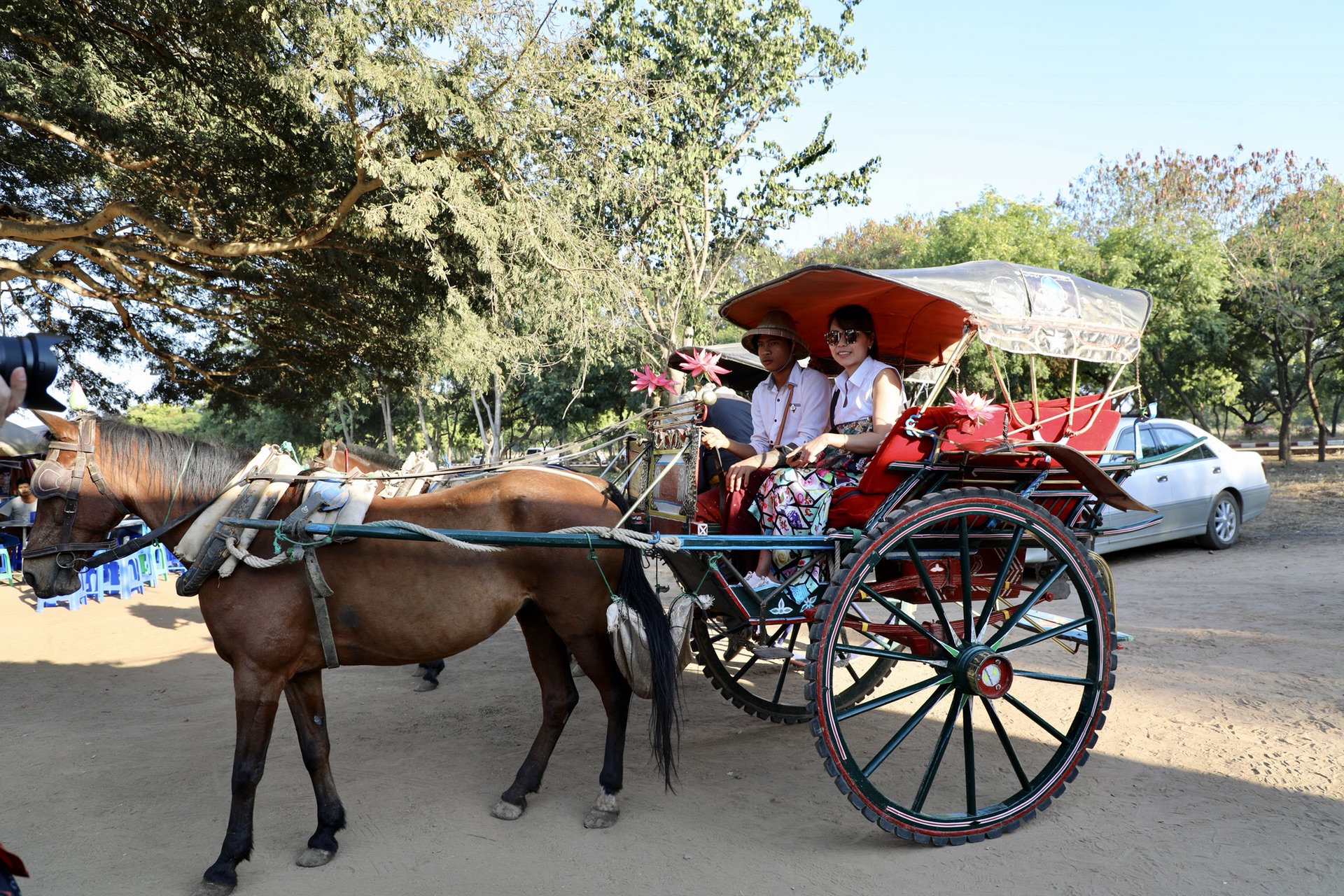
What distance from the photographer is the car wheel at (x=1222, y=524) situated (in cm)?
988

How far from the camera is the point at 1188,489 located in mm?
→ 9516

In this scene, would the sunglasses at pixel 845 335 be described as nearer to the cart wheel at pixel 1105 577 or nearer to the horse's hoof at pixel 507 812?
the cart wheel at pixel 1105 577

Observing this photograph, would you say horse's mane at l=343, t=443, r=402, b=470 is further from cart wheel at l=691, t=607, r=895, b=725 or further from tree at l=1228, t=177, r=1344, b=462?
tree at l=1228, t=177, r=1344, b=462

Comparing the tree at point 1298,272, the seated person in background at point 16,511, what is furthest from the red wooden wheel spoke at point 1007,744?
the tree at point 1298,272

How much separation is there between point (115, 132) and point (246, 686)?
581cm

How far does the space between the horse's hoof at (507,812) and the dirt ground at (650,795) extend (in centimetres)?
6

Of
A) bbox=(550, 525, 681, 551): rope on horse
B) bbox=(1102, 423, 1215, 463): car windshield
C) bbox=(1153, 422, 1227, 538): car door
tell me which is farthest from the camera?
bbox=(1102, 423, 1215, 463): car windshield

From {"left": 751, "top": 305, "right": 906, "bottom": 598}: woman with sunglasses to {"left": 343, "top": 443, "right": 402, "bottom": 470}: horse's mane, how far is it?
4106 mm

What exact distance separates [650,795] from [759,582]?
4.11 feet

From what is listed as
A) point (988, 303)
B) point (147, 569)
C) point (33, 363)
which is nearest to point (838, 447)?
point (988, 303)

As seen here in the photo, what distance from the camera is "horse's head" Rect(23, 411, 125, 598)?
3.46 meters

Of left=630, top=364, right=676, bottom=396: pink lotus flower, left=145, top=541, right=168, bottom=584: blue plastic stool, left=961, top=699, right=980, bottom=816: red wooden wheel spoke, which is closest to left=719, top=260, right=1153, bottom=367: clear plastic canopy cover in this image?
left=630, top=364, right=676, bottom=396: pink lotus flower

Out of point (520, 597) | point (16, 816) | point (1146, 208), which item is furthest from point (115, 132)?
point (1146, 208)

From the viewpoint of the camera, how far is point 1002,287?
3539 millimetres
